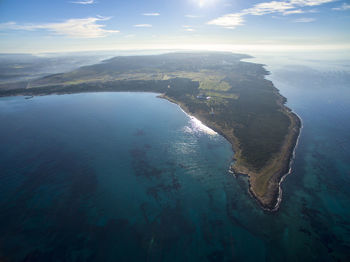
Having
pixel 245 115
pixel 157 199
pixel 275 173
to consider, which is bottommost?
pixel 157 199

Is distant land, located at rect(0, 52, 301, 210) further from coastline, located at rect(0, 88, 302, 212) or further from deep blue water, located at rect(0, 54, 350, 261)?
deep blue water, located at rect(0, 54, 350, 261)

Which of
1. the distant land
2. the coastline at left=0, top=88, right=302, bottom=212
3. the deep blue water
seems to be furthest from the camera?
the distant land

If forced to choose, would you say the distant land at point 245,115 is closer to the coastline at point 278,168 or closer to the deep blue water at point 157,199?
the coastline at point 278,168

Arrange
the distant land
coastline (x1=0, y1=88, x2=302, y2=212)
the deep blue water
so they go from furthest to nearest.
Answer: the distant land
coastline (x1=0, y1=88, x2=302, y2=212)
the deep blue water

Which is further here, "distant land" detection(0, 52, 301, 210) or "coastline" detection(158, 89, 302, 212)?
"distant land" detection(0, 52, 301, 210)

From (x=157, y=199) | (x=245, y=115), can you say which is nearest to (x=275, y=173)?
(x=157, y=199)

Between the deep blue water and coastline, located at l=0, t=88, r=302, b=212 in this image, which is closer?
the deep blue water

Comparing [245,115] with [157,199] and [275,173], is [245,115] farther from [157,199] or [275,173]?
[157,199]

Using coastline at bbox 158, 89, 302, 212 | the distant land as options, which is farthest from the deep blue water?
the distant land
